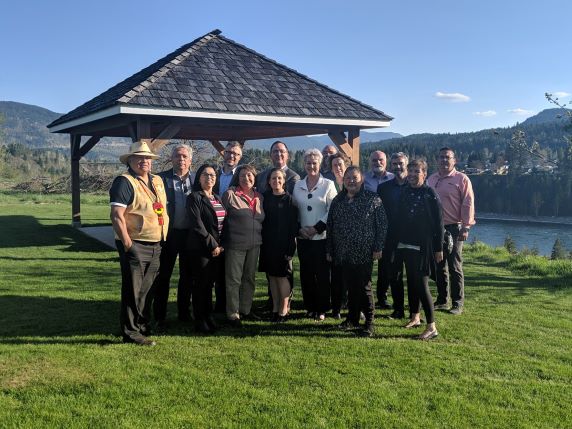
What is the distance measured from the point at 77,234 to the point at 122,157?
825 cm

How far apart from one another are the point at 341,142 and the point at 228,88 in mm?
2262

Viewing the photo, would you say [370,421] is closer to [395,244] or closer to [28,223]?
[395,244]

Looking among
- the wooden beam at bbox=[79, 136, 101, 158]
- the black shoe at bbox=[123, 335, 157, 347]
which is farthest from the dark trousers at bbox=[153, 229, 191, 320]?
the wooden beam at bbox=[79, 136, 101, 158]

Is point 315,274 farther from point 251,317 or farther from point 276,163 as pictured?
point 276,163

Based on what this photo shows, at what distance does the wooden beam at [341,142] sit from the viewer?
9.10 m

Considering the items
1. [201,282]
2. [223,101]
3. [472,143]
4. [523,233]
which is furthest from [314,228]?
[472,143]

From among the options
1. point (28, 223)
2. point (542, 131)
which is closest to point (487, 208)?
point (542, 131)

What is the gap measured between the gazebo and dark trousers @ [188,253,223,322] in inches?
147

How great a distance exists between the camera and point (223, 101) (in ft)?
27.2

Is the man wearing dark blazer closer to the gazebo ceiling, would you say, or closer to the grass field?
the grass field

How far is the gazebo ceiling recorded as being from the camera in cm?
777

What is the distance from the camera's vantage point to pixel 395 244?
4.74 m

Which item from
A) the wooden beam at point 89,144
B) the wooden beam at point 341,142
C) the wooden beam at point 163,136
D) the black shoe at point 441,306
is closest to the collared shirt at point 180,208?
the black shoe at point 441,306

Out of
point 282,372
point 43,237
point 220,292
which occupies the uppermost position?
point 220,292
